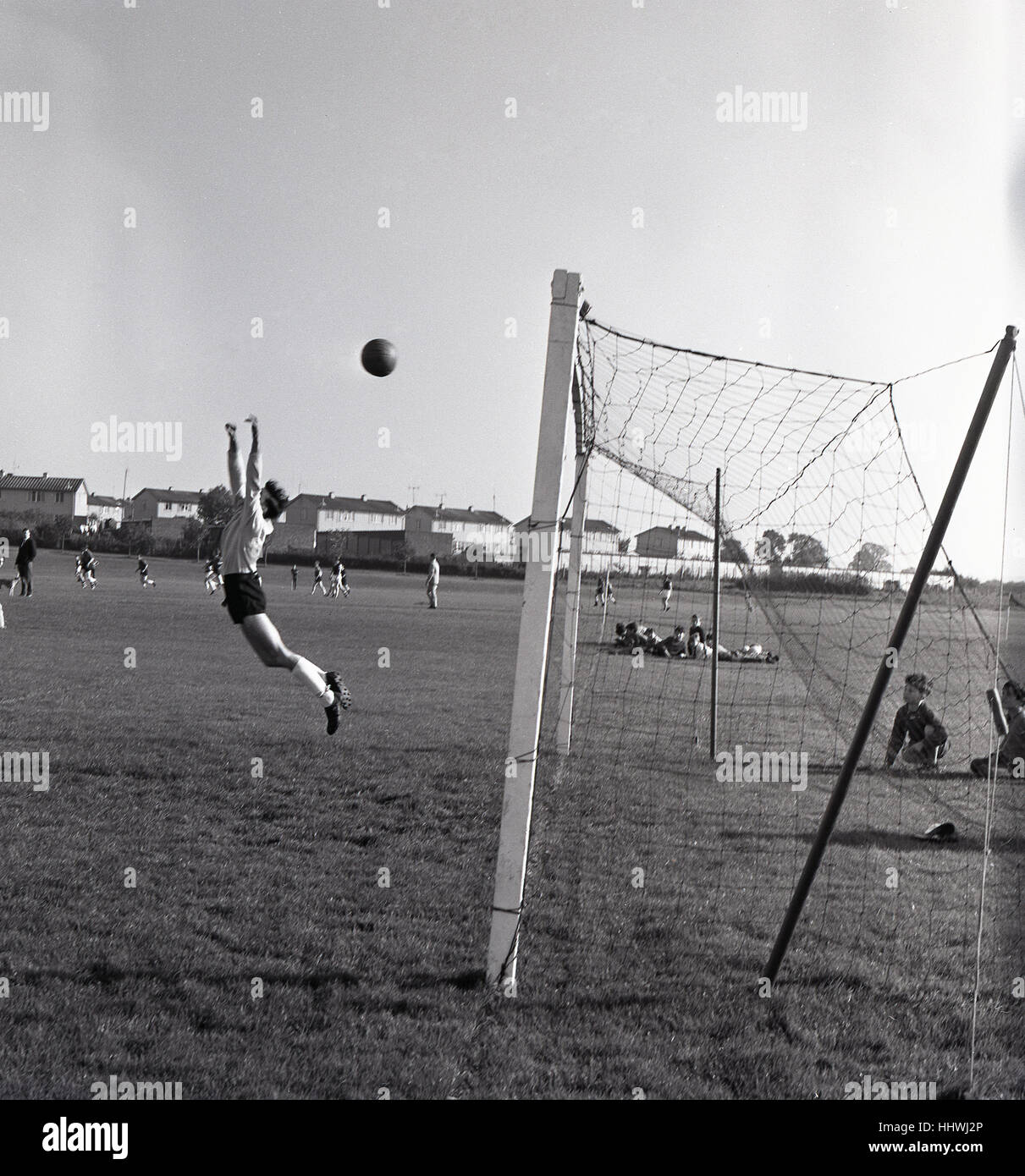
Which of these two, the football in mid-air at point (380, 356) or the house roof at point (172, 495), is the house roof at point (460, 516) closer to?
the house roof at point (172, 495)

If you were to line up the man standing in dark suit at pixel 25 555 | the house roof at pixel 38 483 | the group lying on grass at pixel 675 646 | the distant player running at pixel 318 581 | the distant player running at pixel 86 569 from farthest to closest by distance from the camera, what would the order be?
the house roof at pixel 38 483, the distant player running at pixel 318 581, the distant player running at pixel 86 569, the man standing in dark suit at pixel 25 555, the group lying on grass at pixel 675 646

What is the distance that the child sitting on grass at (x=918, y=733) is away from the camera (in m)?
11.1

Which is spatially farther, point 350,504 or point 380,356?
point 350,504

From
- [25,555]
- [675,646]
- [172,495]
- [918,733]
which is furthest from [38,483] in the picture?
[918,733]

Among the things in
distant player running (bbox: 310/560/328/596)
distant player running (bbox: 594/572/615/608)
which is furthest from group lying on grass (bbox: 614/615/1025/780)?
distant player running (bbox: 310/560/328/596)

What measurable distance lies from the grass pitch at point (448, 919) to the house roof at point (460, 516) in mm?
95329

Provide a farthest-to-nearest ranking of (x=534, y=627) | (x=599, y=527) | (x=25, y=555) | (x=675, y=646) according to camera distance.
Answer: (x=25, y=555)
(x=675, y=646)
(x=599, y=527)
(x=534, y=627)

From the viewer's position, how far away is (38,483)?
3863 inches

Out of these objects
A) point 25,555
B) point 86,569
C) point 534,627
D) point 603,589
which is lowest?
point 86,569

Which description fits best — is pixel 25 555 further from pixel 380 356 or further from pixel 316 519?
pixel 316 519

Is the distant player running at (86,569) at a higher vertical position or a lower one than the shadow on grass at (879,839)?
higher

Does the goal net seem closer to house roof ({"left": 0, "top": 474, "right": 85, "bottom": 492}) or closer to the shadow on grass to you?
the shadow on grass

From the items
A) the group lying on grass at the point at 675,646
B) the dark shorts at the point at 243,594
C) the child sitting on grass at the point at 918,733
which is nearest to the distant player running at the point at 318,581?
the group lying on grass at the point at 675,646

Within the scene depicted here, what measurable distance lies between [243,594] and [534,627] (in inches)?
67.9
